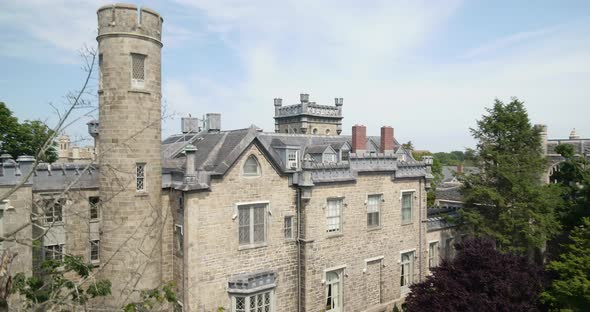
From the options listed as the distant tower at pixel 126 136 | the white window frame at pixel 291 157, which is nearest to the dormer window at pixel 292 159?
the white window frame at pixel 291 157

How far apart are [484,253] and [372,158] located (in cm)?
843

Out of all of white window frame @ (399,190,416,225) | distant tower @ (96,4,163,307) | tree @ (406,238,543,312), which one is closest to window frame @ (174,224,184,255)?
distant tower @ (96,4,163,307)

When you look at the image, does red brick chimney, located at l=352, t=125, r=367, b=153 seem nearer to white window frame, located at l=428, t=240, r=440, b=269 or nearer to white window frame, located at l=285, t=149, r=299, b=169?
white window frame, located at l=285, t=149, r=299, b=169

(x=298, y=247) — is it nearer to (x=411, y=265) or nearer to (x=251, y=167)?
(x=251, y=167)

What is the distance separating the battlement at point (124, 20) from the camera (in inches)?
725

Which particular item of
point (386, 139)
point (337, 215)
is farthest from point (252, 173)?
point (386, 139)

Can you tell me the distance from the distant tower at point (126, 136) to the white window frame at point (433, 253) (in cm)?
2092

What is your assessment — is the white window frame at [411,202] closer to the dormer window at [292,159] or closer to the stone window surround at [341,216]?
the stone window surround at [341,216]

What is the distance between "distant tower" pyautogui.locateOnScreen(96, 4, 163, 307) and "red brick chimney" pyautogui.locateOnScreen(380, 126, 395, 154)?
612 inches

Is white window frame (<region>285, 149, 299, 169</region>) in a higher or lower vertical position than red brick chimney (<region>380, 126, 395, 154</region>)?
lower

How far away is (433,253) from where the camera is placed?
32062 millimetres

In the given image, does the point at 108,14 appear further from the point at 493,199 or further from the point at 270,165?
the point at 493,199

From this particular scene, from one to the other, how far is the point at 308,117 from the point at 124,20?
1328 inches

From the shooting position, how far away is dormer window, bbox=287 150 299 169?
75.9 ft
